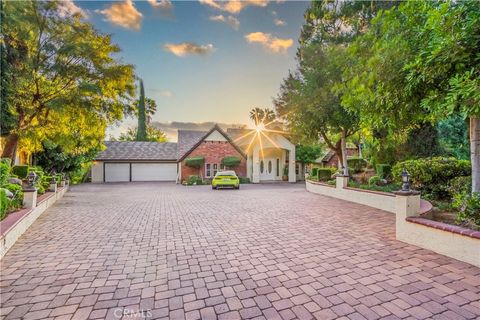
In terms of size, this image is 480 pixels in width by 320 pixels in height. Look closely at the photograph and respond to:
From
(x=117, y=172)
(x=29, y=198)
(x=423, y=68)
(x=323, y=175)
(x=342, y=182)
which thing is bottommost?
(x=117, y=172)

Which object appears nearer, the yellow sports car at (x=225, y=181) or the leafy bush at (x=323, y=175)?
the leafy bush at (x=323, y=175)

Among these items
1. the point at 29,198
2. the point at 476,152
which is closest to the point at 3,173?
the point at 29,198

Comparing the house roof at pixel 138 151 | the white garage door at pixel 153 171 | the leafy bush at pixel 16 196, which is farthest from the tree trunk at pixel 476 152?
the white garage door at pixel 153 171

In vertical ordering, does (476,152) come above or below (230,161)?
above

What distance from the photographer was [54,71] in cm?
1059

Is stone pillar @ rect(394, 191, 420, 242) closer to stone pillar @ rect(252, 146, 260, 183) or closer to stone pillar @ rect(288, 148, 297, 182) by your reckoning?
stone pillar @ rect(252, 146, 260, 183)

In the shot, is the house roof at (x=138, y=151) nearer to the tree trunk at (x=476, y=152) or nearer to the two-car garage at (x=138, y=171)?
the two-car garage at (x=138, y=171)

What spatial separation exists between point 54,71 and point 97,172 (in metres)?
18.5

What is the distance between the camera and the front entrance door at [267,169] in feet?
→ 82.3

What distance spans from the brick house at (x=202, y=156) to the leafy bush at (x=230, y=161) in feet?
1.81

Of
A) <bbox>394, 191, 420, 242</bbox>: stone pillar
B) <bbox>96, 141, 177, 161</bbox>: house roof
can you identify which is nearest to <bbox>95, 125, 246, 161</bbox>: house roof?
<bbox>96, 141, 177, 161</bbox>: house roof

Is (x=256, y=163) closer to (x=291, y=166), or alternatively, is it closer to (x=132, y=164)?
(x=291, y=166)

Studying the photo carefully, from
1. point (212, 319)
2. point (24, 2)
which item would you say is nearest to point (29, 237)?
point (212, 319)

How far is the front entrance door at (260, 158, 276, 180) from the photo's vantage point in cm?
2508
